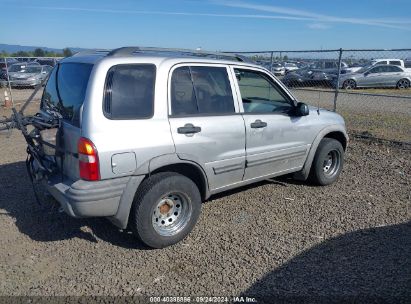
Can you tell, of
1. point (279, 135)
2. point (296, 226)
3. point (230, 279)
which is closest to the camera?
point (230, 279)

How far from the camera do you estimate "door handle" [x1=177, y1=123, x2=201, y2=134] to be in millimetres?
3590

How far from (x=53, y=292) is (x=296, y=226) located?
103 inches

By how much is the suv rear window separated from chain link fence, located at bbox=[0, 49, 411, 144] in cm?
611

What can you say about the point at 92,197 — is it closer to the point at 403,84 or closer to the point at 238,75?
the point at 238,75

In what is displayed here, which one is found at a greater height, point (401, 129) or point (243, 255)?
point (401, 129)

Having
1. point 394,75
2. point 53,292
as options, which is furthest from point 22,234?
point 394,75

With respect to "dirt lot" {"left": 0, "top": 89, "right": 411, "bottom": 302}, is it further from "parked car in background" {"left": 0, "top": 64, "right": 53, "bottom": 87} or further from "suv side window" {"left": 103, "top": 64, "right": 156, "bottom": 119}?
"parked car in background" {"left": 0, "top": 64, "right": 53, "bottom": 87}

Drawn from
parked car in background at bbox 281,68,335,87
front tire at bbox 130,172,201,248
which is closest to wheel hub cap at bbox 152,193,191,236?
front tire at bbox 130,172,201,248

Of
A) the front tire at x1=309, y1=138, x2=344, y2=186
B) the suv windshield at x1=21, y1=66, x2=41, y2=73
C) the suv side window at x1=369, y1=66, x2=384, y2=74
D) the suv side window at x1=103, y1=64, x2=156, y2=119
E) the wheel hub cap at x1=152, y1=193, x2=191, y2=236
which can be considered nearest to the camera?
the suv side window at x1=103, y1=64, x2=156, y2=119

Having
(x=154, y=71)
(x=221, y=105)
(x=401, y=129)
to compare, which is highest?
(x=154, y=71)

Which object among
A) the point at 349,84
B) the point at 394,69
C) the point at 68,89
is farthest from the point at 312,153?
the point at 394,69

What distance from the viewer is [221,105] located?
4.05m

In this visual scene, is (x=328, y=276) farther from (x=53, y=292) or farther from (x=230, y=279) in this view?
(x=53, y=292)

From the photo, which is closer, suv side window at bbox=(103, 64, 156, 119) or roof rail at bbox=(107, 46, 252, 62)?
suv side window at bbox=(103, 64, 156, 119)
